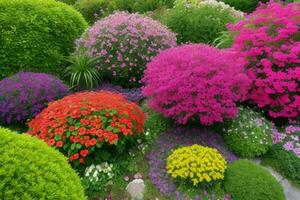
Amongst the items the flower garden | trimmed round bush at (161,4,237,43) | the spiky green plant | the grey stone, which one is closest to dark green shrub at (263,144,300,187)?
the flower garden

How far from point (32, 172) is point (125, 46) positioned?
479cm

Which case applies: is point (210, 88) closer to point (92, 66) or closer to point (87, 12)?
point (92, 66)

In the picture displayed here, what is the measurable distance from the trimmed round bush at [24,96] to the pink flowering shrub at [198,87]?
196 cm

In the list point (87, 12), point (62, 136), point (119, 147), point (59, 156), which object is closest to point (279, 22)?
point (119, 147)

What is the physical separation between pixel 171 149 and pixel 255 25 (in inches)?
112

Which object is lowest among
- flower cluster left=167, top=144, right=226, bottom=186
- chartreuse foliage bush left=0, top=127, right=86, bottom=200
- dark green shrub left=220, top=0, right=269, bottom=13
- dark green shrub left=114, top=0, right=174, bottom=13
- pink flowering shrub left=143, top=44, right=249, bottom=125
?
dark green shrub left=220, top=0, right=269, bottom=13

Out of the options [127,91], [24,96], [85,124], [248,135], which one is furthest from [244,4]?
[85,124]

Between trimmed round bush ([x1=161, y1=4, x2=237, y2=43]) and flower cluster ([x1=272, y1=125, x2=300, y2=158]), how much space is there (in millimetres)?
3820

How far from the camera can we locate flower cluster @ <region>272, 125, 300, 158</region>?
5896mm

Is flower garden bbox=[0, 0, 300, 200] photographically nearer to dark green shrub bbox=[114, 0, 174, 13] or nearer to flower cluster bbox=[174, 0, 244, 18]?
flower cluster bbox=[174, 0, 244, 18]

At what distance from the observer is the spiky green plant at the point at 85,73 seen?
7.91m

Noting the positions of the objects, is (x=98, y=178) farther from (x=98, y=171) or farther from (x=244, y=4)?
(x=244, y=4)

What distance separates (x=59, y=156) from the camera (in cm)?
378

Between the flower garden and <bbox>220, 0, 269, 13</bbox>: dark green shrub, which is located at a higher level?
the flower garden
